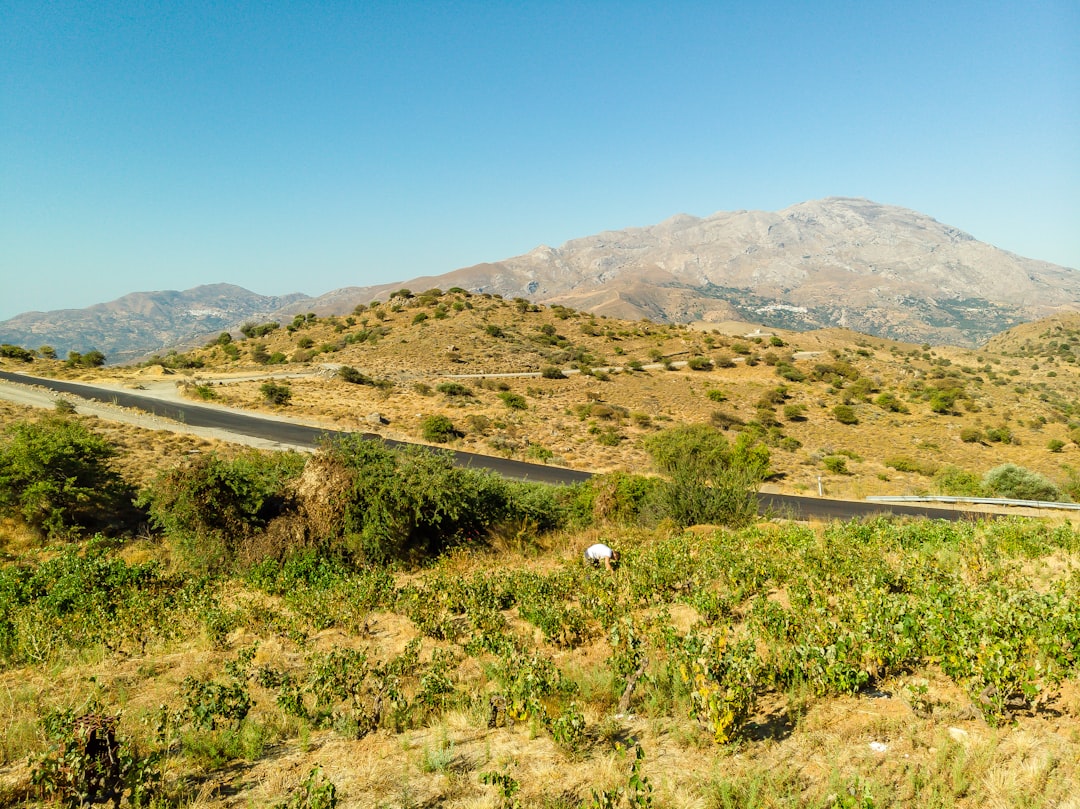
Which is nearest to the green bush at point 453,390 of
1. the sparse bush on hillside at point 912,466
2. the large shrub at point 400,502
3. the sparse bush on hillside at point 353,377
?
the sparse bush on hillside at point 353,377

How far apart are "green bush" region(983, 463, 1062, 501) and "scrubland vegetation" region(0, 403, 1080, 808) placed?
17287 mm

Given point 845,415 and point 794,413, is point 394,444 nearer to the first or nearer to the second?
point 794,413

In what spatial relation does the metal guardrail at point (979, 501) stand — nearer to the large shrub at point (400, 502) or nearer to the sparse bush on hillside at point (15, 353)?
the large shrub at point (400, 502)

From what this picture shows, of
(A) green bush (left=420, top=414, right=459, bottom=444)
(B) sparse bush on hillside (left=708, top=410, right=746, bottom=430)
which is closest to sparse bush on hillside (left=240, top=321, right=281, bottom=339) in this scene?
(A) green bush (left=420, top=414, right=459, bottom=444)

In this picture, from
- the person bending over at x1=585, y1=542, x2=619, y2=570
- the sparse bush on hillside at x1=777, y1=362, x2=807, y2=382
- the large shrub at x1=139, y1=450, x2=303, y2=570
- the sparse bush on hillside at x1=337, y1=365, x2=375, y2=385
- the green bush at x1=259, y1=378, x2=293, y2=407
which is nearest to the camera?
the person bending over at x1=585, y1=542, x2=619, y2=570

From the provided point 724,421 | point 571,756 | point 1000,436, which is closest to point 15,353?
point 724,421

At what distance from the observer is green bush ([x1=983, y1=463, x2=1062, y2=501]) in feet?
81.4

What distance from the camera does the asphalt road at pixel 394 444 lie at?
21.6 m

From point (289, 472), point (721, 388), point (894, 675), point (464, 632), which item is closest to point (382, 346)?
point (721, 388)

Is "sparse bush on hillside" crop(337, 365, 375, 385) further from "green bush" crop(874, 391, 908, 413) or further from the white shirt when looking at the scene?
"green bush" crop(874, 391, 908, 413)

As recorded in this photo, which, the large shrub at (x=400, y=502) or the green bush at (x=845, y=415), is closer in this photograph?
the large shrub at (x=400, y=502)

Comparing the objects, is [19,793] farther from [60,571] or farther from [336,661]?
[60,571]

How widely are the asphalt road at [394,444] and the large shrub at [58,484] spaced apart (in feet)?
19.2

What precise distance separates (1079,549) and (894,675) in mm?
6819
